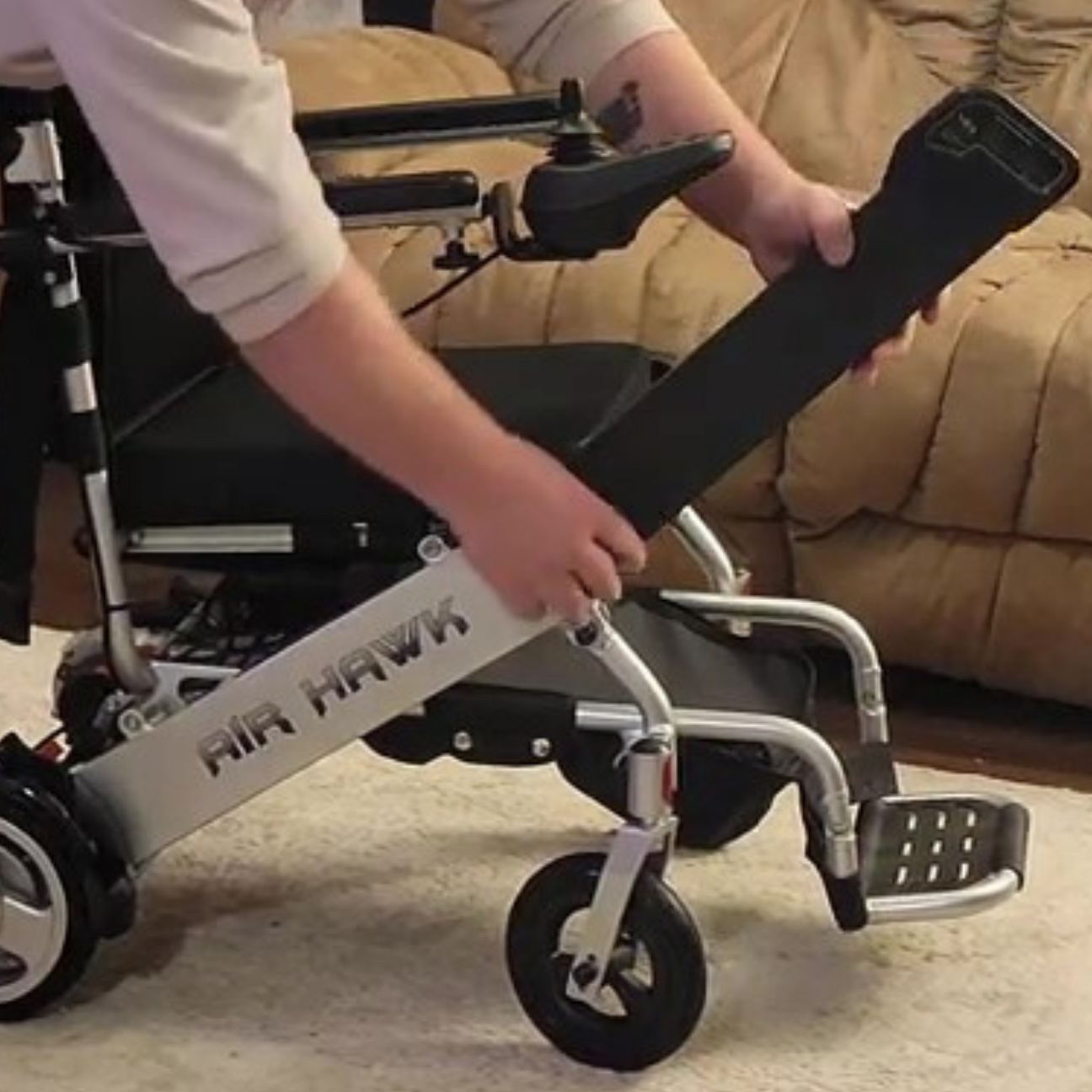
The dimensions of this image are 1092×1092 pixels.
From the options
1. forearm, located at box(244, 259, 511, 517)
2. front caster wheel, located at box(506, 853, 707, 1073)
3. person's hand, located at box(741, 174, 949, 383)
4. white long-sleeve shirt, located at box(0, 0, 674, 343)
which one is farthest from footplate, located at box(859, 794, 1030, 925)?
white long-sleeve shirt, located at box(0, 0, 674, 343)

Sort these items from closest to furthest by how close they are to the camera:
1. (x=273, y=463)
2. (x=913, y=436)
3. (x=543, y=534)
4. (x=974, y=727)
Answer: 1. (x=543, y=534)
2. (x=273, y=463)
3. (x=913, y=436)
4. (x=974, y=727)

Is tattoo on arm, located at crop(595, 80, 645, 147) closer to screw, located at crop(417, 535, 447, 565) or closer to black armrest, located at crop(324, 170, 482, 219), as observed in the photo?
black armrest, located at crop(324, 170, 482, 219)

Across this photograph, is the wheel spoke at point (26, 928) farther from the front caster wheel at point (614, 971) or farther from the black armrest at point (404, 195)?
the black armrest at point (404, 195)

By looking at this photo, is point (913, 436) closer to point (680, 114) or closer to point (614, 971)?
point (680, 114)

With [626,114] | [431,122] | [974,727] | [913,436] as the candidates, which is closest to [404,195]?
[431,122]

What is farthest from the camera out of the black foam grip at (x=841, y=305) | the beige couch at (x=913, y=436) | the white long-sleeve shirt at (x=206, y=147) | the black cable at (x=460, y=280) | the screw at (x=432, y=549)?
the beige couch at (x=913, y=436)

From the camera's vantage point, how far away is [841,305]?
4.39ft

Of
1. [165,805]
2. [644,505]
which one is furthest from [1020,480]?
[165,805]

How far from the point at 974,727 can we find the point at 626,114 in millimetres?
765

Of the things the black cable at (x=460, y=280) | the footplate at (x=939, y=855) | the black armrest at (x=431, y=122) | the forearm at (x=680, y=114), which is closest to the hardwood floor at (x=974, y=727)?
the footplate at (x=939, y=855)

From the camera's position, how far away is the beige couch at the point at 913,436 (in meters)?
1.94

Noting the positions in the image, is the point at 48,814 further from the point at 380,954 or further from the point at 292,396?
the point at 292,396

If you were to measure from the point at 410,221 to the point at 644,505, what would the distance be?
0.71 ft

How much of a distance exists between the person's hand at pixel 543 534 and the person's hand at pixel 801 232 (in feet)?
0.63
